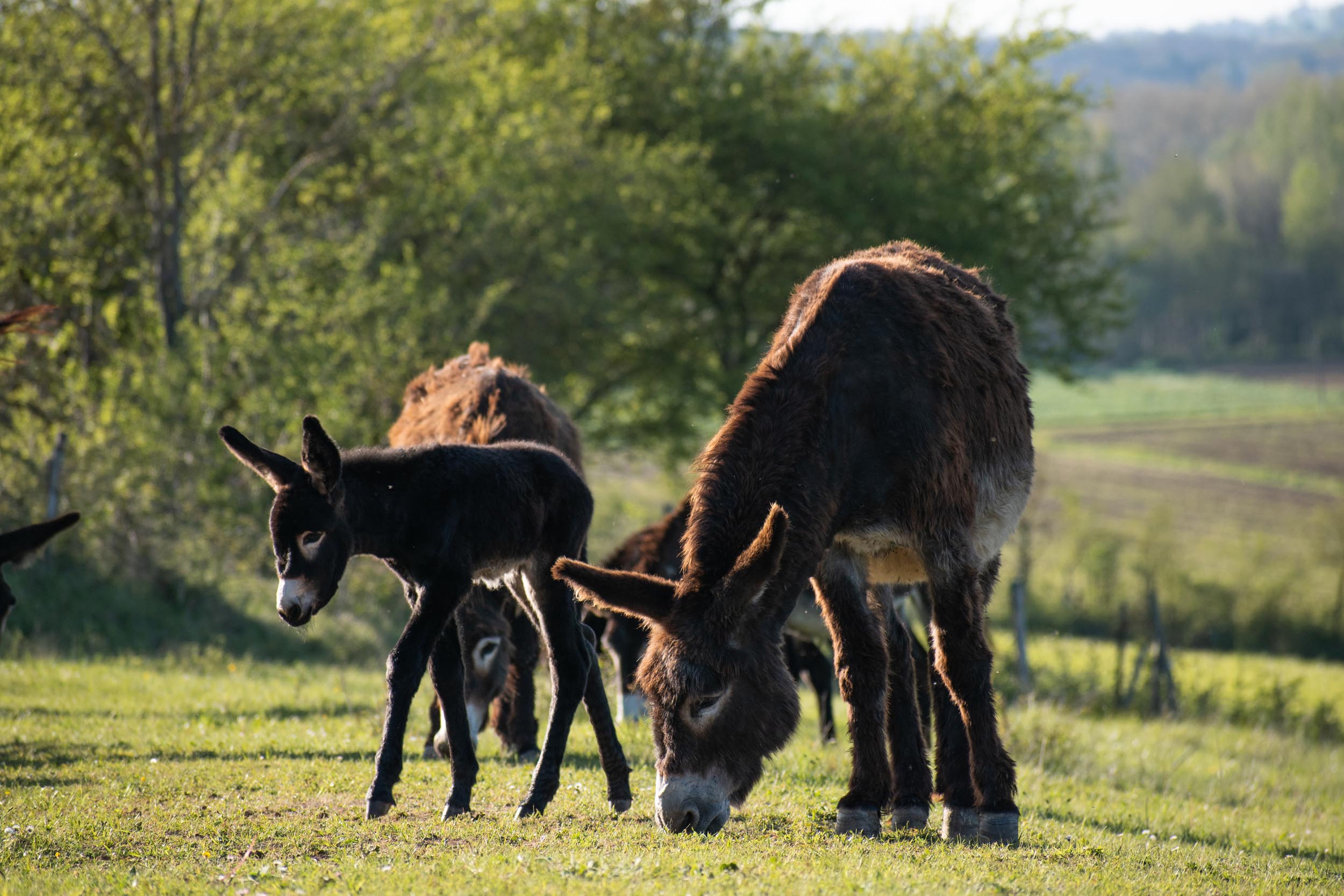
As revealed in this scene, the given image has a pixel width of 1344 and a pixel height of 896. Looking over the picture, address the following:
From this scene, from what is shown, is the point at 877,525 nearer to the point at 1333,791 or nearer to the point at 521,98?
the point at 1333,791

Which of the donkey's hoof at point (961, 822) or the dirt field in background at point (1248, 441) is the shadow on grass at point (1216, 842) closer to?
the donkey's hoof at point (961, 822)

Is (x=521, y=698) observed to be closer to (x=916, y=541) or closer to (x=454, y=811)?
(x=454, y=811)

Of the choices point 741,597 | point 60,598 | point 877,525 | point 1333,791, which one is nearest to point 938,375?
point 877,525

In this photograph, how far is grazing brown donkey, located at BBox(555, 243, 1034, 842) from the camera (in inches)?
201

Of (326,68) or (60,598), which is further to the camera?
(326,68)

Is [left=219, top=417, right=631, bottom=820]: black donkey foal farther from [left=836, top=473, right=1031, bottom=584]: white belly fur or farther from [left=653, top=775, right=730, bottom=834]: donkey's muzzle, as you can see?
[left=836, top=473, right=1031, bottom=584]: white belly fur

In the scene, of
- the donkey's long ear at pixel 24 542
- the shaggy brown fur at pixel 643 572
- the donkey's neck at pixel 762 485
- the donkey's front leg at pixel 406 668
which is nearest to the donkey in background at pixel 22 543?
the donkey's long ear at pixel 24 542

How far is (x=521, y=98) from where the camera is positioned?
2288 cm

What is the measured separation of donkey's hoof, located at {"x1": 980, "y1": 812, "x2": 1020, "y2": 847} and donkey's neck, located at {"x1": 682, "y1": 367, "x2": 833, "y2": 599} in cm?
163

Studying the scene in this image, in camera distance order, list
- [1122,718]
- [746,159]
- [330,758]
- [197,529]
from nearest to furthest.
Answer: [330,758], [197,529], [1122,718], [746,159]

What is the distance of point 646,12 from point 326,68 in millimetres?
9291

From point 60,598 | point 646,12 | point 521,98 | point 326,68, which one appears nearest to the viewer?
point 60,598

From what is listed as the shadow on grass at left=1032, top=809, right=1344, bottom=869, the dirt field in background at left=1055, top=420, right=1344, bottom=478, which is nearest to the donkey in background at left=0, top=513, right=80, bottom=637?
the shadow on grass at left=1032, top=809, right=1344, bottom=869

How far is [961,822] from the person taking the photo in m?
5.88
